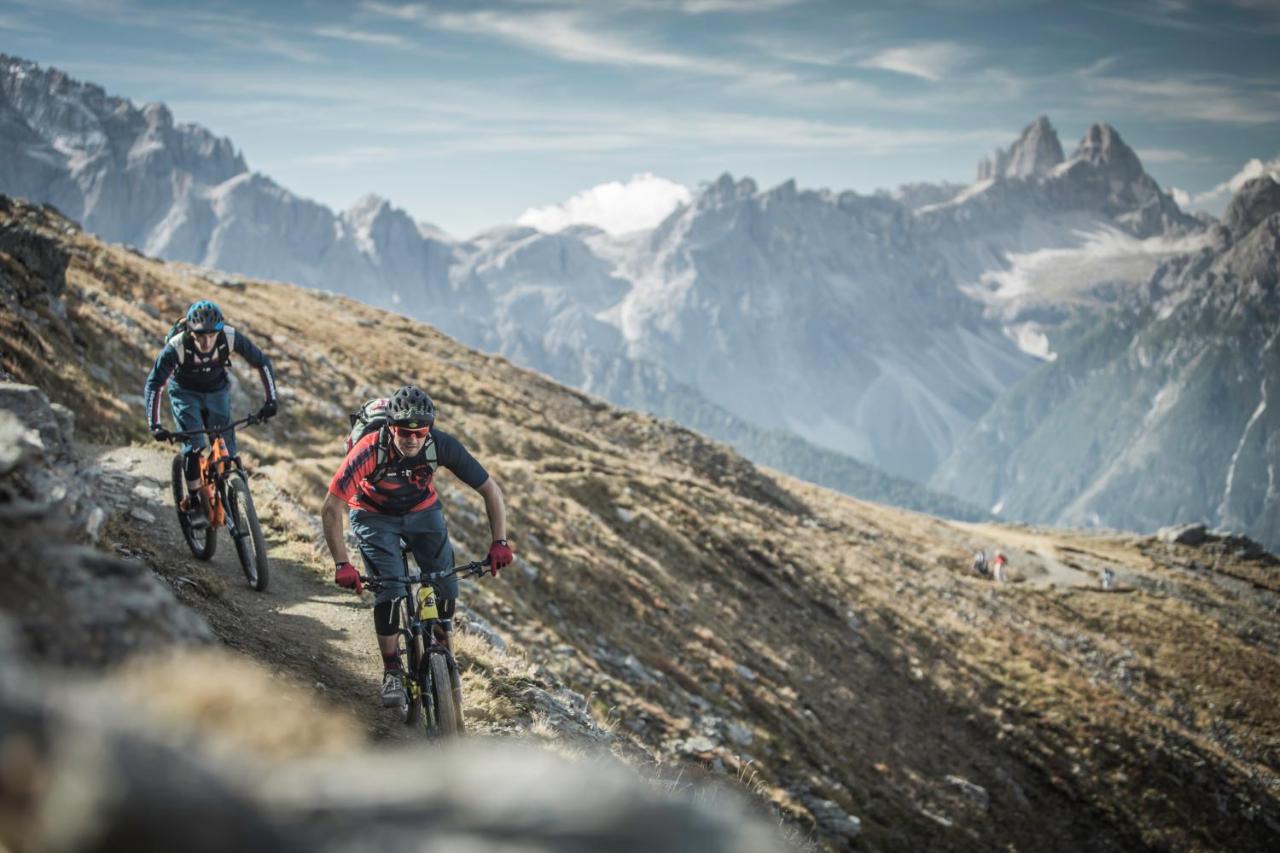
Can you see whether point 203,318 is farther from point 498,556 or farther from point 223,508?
point 498,556

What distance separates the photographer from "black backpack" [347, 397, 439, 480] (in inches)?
355

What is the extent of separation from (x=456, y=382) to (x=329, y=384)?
15471 millimetres

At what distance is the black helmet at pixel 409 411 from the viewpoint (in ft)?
28.5

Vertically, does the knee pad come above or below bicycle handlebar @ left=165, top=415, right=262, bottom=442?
below

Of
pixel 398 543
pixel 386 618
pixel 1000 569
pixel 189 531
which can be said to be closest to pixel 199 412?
pixel 189 531

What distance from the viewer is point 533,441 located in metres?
41.3

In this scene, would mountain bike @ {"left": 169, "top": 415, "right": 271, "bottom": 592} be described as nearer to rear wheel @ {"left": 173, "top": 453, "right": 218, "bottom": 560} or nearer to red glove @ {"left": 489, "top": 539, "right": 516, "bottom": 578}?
rear wheel @ {"left": 173, "top": 453, "right": 218, "bottom": 560}

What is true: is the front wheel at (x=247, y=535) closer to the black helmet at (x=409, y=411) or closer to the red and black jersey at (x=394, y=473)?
the red and black jersey at (x=394, y=473)

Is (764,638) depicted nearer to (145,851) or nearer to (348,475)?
(348,475)

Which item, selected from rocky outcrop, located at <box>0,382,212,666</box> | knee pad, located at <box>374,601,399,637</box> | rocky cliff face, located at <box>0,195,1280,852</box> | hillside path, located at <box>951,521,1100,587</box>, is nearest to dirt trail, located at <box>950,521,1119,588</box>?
hillside path, located at <box>951,521,1100,587</box>

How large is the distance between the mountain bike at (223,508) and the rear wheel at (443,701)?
4.98 m

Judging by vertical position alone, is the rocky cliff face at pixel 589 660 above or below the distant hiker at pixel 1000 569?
above

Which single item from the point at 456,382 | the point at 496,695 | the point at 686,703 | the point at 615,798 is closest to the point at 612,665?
the point at 686,703

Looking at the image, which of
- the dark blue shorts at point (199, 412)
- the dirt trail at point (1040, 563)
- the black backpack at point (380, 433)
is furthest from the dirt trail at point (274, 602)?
the dirt trail at point (1040, 563)
